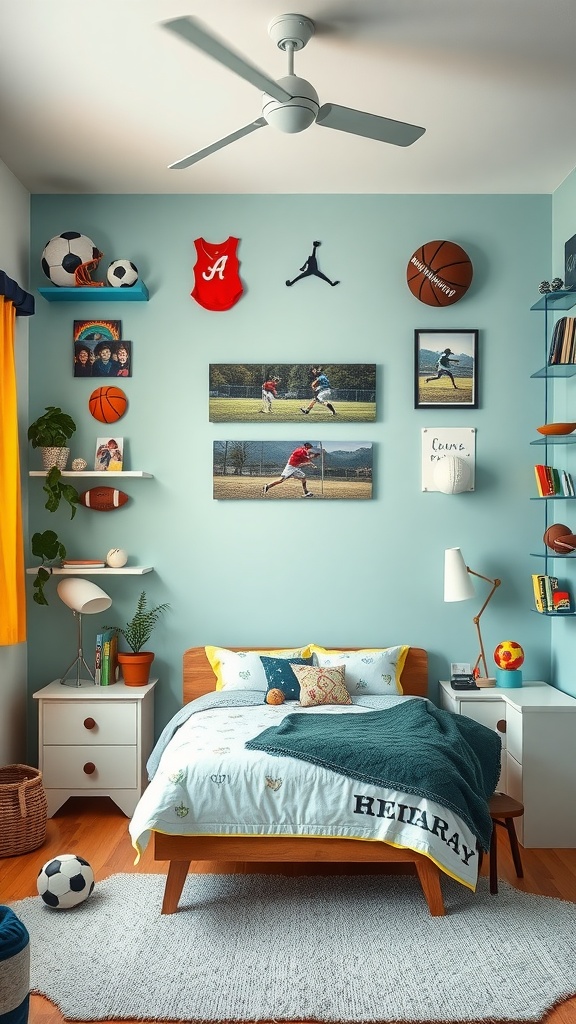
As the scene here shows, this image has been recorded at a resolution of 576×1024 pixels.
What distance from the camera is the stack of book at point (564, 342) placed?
3852mm

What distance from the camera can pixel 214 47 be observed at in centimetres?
229

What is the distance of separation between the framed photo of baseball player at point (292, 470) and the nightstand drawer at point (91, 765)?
139cm

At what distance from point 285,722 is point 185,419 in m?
1.77

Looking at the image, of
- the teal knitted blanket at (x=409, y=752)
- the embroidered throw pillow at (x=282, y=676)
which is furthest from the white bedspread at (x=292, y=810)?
the embroidered throw pillow at (x=282, y=676)

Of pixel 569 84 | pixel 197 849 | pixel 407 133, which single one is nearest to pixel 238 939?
pixel 197 849

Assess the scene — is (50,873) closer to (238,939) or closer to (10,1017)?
(238,939)

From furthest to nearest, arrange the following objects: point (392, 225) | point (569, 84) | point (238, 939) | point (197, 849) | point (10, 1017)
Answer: point (392, 225), point (569, 84), point (197, 849), point (238, 939), point (10, 1017)

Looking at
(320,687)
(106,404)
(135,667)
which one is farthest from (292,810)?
(106,404)

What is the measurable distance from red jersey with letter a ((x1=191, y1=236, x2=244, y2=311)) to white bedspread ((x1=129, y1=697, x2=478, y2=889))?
2.43 metres

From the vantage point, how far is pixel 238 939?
108 inches

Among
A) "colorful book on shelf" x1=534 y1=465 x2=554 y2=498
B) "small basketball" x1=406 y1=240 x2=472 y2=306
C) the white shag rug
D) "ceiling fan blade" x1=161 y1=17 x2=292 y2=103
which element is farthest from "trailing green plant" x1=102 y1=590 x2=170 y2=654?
"ceiling fan blade" x1=161 y1=17 x2=292 y2=103

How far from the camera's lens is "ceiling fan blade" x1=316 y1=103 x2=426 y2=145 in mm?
2719

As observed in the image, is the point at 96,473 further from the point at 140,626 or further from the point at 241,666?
the point at 241,666

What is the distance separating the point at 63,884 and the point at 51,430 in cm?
215
